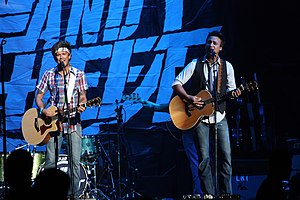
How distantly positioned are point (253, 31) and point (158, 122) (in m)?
2.31

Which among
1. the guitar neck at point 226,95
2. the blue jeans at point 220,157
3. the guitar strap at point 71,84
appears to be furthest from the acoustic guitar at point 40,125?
the guitar neck at point 226,95

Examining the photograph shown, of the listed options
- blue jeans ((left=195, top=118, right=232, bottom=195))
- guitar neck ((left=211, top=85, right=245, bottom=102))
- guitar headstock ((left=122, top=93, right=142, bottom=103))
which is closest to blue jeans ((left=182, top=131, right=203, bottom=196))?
guitar headstock ((left=122, top=93, right=142, bottom=103))

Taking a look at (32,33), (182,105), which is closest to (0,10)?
(32,33)

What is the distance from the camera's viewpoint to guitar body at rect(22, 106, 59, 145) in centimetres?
833

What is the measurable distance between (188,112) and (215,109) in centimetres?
61

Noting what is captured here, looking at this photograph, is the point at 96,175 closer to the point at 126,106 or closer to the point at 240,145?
the point at 126,106

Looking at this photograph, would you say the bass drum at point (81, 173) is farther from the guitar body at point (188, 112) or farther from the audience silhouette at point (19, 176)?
the audience silhouette at point (19, 176)

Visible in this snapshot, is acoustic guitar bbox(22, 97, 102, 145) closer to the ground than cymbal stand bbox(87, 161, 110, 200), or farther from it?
farther from it

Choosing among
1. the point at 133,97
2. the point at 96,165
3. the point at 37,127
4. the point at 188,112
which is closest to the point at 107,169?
the point at 96,165

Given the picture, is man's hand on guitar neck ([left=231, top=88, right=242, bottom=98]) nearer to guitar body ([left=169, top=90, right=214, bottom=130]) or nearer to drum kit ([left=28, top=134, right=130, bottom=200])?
guitar body ([left=169, top=90, right=214, bottom=130])

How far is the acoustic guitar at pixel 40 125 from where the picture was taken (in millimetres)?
8258

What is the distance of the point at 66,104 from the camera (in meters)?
8.07

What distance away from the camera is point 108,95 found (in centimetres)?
1061

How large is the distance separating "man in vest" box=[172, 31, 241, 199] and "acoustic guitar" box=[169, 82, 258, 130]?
0.04 meters
